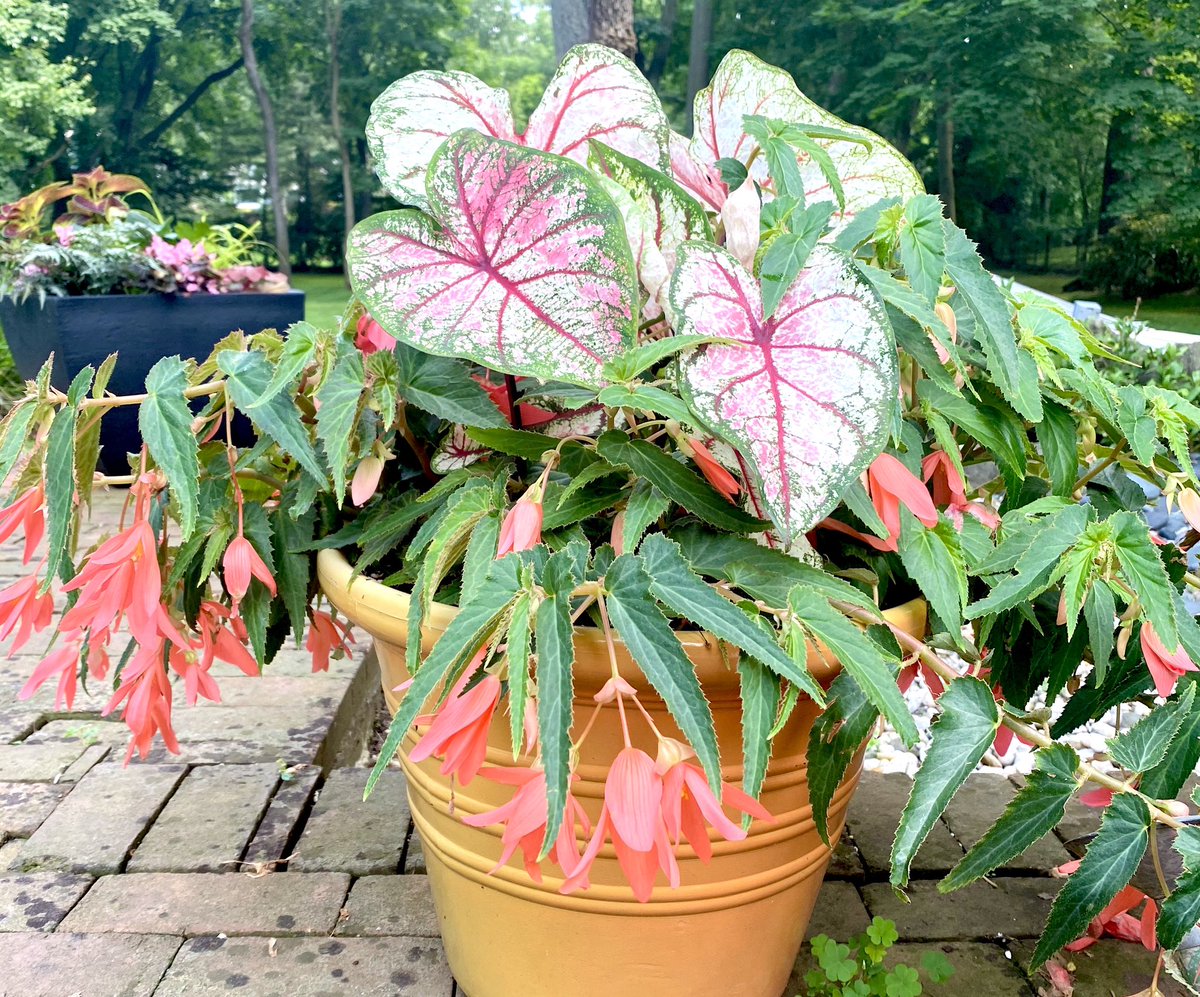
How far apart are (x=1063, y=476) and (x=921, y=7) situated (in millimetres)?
14132

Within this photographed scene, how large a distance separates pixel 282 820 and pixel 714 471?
0.96 metres

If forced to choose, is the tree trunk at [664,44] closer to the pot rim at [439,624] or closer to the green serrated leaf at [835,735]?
the pot rim at [439,624]

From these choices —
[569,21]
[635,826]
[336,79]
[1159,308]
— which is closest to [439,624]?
[635,826]

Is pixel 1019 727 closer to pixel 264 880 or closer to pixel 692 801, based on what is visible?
pixel 692 801

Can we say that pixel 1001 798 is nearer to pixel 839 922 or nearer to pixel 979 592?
pixel 839 922

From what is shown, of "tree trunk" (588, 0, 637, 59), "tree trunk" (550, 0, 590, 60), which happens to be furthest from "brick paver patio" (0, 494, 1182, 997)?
"tree trunk" (550, 0, 590, 60)

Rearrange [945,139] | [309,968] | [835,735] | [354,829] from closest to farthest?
[835,735] → [309,968] → [354,829] → [945,139]

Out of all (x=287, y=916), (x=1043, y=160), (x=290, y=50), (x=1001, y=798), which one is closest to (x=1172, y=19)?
(x=1043, y=160)

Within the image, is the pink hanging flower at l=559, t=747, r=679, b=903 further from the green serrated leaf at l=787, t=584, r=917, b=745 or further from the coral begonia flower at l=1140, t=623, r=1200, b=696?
the coral begonia flower at l=1140, t=623, r=1200, b=696

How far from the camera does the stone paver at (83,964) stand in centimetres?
102

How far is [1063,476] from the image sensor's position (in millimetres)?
829

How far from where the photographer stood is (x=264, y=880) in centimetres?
121

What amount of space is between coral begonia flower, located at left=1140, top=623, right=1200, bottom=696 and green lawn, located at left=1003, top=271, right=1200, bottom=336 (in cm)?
823

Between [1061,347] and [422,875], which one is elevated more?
[1061,347]
